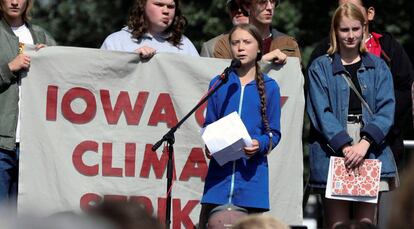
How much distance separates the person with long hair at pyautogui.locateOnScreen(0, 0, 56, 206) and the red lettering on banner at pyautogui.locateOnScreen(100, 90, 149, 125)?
0.64 metres

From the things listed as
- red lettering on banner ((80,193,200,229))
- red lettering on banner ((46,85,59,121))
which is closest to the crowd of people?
red lettering on banner ((46,85,59,121))

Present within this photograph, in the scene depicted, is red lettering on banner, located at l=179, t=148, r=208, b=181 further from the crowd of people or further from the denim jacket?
the denim jacket

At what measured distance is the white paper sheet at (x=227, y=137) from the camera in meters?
6.74

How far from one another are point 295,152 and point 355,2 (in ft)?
4.03

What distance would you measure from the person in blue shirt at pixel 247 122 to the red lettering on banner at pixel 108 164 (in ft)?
3.42

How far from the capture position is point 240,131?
6754mm

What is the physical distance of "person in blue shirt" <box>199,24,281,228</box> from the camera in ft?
22.6

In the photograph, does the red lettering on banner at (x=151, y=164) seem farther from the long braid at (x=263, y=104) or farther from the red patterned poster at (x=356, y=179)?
the red patterned poster at (x=356, y=179)

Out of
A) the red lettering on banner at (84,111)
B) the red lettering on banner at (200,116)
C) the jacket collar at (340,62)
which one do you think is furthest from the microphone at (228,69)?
the red lettering on banner at (84,111)

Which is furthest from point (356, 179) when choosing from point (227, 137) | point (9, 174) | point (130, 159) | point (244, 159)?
point (9, 174)

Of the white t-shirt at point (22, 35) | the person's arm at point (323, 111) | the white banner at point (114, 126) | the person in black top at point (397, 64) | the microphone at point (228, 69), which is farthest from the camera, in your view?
the person in black top at point (397, 64)

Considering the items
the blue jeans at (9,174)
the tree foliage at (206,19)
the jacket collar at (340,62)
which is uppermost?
the tree foliage at (206,19)

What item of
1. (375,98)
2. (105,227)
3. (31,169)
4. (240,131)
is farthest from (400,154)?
(105,227)

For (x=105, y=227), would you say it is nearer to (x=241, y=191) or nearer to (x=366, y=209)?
(x=241, y=191)
